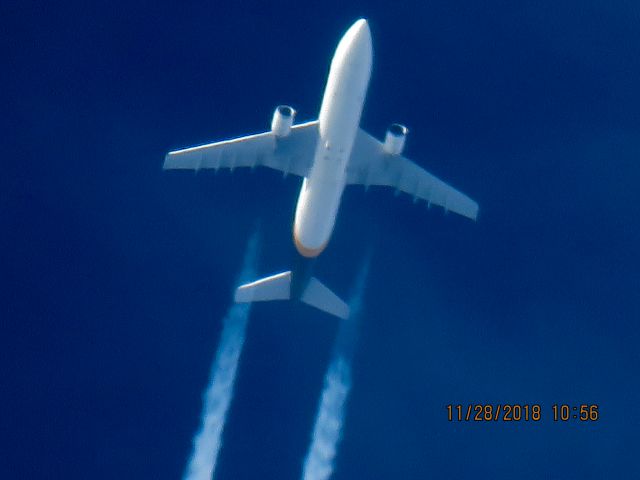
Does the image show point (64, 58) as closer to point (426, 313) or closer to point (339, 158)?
point (339, 158)

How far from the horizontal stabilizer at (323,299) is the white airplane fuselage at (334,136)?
6480 mm

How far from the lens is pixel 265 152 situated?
354 feet

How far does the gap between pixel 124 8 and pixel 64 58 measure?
920 cm

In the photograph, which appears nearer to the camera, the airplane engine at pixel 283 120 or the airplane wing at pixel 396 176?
the airplane engine at pixel 283 120

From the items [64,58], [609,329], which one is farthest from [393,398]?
[64,58]

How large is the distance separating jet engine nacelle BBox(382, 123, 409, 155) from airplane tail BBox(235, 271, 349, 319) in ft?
50.8

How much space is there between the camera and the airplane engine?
103188mm

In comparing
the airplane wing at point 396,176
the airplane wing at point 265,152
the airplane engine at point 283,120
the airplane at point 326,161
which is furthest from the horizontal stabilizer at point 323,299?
the airplane engine at point 283,120

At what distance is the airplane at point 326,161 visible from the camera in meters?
101

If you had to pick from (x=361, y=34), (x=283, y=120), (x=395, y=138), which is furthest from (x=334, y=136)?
(x=361, y=34)
